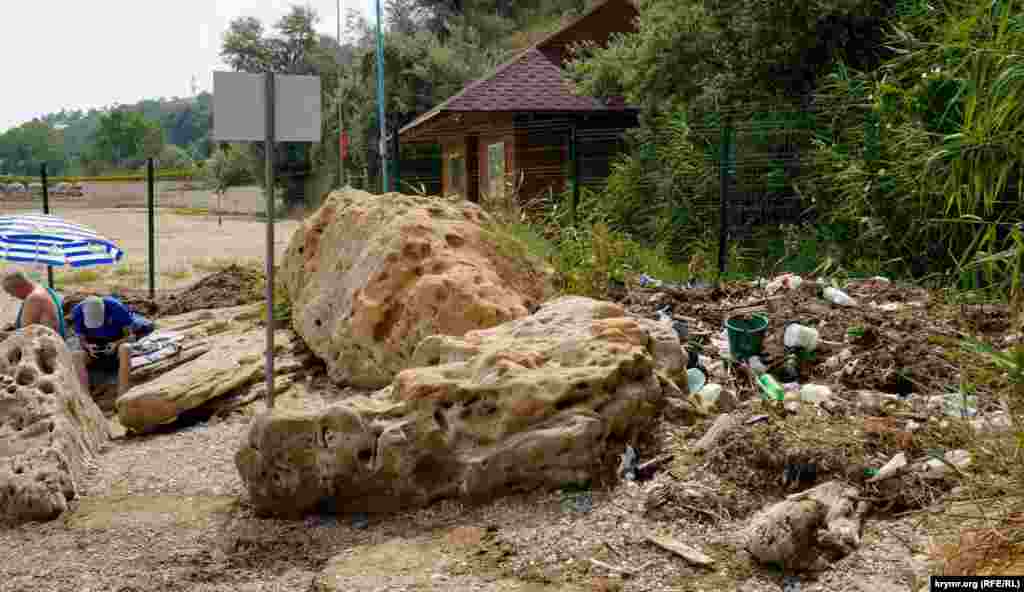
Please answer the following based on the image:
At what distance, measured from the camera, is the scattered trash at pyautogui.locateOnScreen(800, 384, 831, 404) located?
216 inches

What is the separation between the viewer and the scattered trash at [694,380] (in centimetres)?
593

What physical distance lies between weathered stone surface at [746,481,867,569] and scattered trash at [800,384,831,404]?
153cm

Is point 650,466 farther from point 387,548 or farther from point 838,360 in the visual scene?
point 838,360

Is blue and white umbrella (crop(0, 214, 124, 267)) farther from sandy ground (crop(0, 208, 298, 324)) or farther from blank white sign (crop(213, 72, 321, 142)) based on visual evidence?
blank white sign (crop(213, 72, 321, 142))

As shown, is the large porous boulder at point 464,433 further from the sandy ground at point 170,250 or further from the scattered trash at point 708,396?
the sandy ground at point 170,250

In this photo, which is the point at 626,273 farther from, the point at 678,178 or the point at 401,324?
the point at 678,178

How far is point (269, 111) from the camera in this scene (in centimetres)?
627

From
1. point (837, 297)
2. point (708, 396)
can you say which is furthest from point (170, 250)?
point (708, 396)

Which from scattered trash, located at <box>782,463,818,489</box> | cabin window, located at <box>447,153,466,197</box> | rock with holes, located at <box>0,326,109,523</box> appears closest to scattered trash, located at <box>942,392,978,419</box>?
scattered trash, located at <box>782,463,818,489</box>

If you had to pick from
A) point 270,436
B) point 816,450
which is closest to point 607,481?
point 816,450

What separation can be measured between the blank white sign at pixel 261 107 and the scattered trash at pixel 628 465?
9.60 feet

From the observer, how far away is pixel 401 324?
22.8 ft

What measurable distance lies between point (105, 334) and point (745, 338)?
593 centimetres

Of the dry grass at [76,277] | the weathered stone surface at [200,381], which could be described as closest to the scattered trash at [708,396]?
the weathered stone surface at [200,381]
